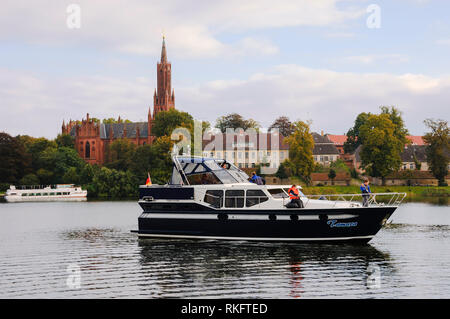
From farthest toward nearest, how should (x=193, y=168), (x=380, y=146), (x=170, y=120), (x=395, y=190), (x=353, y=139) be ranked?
(x=353, y=139) → (x=170, y=120) → (x=380, y=146) → (x=395, y=190) → (x=193, y=168)

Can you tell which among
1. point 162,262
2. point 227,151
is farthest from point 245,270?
point 227,151

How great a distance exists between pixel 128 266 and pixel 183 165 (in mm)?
9810

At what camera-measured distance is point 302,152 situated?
98.1 meters

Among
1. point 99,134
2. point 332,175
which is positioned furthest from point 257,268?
point 99,134

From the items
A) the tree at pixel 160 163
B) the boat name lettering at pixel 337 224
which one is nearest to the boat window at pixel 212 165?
the boat name lettering at pixel 337 224

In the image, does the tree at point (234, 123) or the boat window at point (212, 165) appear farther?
the tree at point (234, 123)

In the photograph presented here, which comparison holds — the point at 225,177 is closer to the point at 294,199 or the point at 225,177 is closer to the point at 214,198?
the point at 214,198

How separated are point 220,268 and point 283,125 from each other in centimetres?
13296

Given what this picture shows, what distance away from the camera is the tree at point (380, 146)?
95188mm

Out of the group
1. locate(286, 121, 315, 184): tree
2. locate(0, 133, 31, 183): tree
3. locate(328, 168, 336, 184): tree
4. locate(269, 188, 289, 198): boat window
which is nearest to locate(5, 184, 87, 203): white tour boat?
locate(0, 133, 31, 183): tree

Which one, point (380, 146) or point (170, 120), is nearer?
point (380, 146)

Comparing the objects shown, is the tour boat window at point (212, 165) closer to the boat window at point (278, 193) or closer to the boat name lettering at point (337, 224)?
the boat window at point (278, 193)

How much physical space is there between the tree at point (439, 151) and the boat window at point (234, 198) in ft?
282

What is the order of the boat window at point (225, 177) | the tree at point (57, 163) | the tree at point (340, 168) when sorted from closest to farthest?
1. the boat window at point (225, 177)
2. the tree at point (340, 168)
3. the tree at point (57, 163)
